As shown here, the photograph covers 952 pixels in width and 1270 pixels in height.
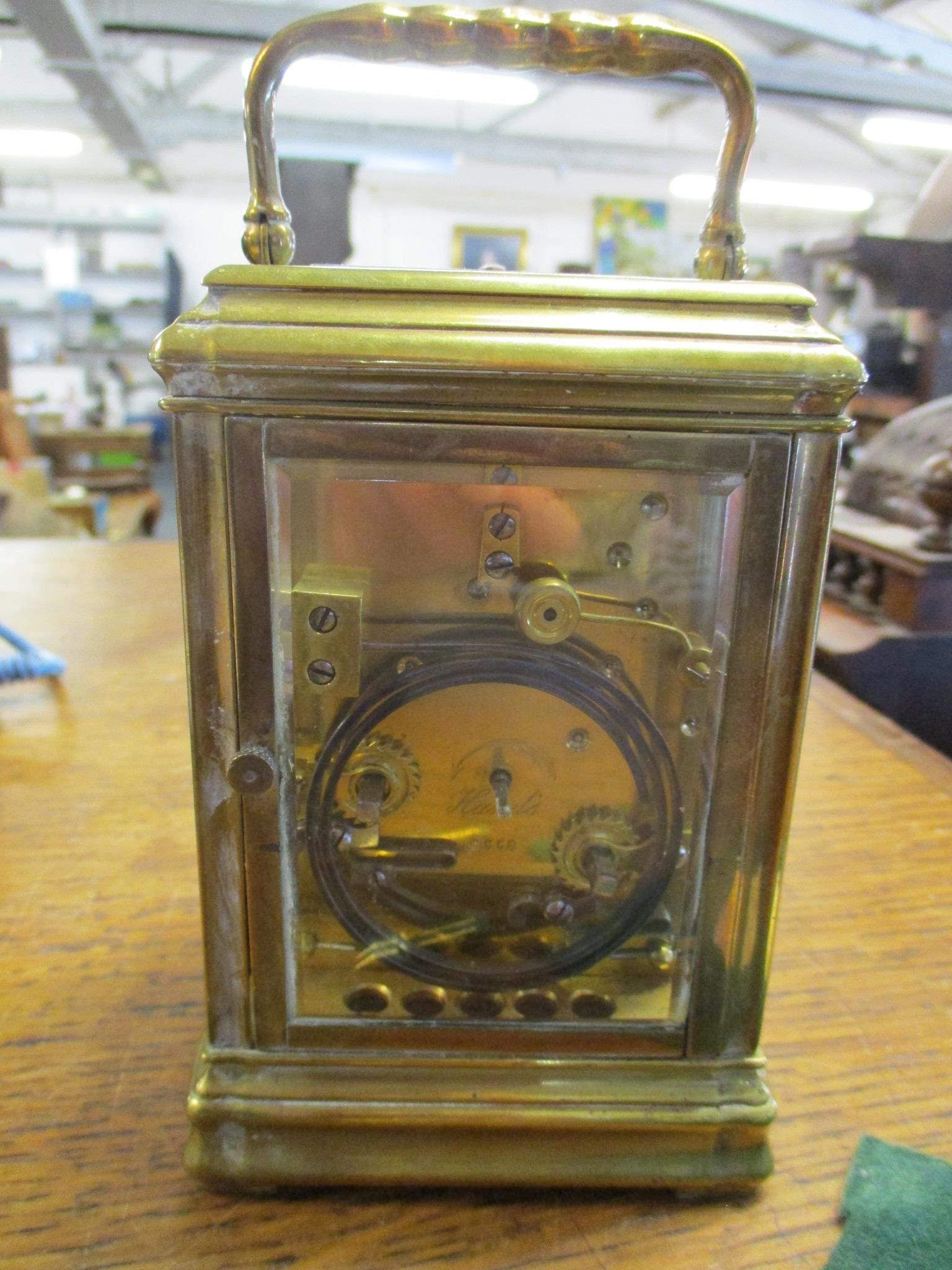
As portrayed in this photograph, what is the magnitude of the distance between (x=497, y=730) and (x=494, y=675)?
1.3 inches

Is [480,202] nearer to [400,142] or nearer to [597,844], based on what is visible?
[400,142]

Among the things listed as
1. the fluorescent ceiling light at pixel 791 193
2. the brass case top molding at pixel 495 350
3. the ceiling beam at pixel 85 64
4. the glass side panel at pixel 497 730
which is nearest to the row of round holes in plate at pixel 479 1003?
the glass side panel at pixel 497 730

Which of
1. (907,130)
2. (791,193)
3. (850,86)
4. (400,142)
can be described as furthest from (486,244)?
(850,86)

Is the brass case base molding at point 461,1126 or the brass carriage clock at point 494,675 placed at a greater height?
the brass carriage clock at point 494,675

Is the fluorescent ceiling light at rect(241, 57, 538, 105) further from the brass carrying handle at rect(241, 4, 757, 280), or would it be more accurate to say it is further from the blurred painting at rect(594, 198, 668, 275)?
the brass carrying handle at rect(241, 4, 757, 280)

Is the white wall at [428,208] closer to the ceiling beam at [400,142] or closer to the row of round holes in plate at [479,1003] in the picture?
the ceiling beam at [400,142]

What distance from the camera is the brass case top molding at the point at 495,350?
0.34 m

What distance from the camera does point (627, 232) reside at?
245 inches

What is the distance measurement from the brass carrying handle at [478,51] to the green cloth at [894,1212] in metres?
0.45

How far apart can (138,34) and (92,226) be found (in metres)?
3.16

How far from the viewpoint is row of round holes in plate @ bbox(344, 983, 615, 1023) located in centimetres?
43

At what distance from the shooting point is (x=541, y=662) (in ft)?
1.30

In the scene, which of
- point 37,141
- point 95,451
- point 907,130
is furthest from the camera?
point 37,141

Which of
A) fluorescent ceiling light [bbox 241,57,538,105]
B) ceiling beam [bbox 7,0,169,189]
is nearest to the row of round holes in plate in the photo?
ceiling beam [bbox 7,0,169,189]
